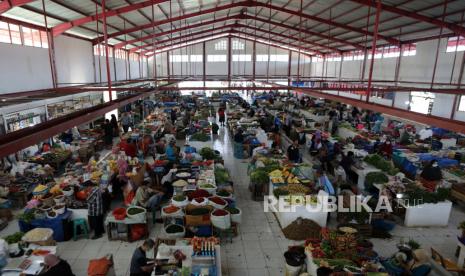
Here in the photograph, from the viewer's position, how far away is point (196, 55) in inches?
1569

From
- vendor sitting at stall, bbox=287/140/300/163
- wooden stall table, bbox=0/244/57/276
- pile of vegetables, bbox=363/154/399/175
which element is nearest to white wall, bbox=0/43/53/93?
wooden stall table, bbox=0/244/57/276


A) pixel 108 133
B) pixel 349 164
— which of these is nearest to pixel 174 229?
pixel 349 164

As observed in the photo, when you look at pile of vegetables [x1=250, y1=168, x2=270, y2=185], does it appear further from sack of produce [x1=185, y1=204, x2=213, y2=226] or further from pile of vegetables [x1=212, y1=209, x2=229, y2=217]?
sack of produce [x1=185, y1=204, x2=213, y2=226]

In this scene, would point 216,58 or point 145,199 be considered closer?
point 145,199

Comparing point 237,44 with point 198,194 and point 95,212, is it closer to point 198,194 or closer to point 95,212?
point 198,194

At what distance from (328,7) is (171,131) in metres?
11.2

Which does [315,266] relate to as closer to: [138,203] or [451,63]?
[138,203]

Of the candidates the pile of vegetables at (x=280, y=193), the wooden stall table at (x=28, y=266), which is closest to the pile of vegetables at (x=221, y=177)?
the pile of vegetables at (x=280, y=193)

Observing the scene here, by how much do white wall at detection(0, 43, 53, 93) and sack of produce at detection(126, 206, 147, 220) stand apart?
8329 mm

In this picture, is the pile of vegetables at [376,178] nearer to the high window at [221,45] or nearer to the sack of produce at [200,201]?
the sack of produce at [200,201]

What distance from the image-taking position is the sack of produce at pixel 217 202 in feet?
26.1

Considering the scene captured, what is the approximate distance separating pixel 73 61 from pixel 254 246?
1535cm

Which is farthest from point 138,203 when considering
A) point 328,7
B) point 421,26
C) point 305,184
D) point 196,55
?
point 196,55

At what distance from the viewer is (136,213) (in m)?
7.62
